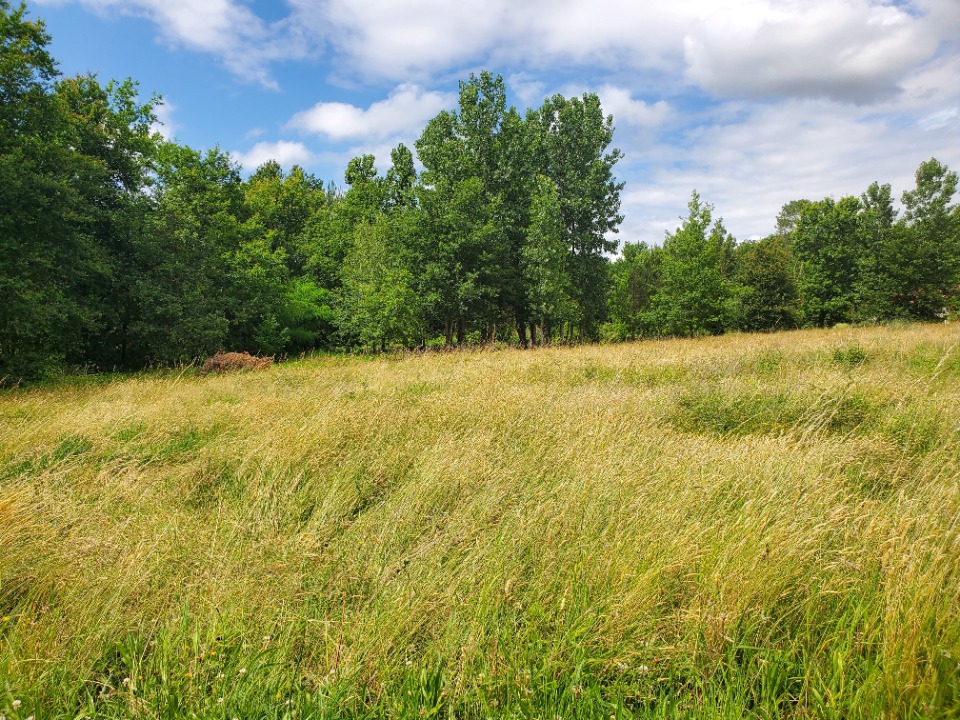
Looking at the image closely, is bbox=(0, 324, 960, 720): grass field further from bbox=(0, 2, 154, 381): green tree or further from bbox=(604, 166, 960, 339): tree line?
bbox=(604, 166, 960, 339): tree line

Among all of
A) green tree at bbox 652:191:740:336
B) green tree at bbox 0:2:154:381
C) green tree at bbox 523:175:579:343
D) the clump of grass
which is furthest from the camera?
green tree at bbox 652:191:740:336

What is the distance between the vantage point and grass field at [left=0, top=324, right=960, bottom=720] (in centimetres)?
221

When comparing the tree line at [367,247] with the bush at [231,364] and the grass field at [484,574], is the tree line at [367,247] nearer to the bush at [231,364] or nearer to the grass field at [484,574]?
the bush at [231,364]

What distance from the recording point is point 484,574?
9.71ft

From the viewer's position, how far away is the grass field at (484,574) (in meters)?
2.21

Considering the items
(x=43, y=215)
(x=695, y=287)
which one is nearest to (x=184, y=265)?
(x=43, y=215)

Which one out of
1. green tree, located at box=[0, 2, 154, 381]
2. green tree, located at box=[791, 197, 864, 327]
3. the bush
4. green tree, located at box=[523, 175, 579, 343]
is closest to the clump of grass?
green tree, located at box=[523, 175, 579, 343]

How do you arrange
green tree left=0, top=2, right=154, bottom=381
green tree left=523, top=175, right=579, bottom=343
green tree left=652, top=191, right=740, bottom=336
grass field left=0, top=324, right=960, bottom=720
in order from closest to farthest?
grass field left=0, top=324, right=960, bottom=720 → green tree left=0, top=2, right=154, bottom=381 → green tree left=523, top=175, right=579, bottom=343 → green tree left=652, top=191, right=740, bottom=336

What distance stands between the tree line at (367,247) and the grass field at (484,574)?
13045 millimetres

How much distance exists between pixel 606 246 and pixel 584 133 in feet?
23.0

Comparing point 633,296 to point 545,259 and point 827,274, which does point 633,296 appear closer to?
point 827,274

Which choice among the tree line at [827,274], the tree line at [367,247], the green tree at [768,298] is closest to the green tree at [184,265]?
the tree line at [367,247]

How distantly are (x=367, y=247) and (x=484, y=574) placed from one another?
24.9 m

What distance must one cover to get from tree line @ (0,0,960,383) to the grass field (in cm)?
1304
